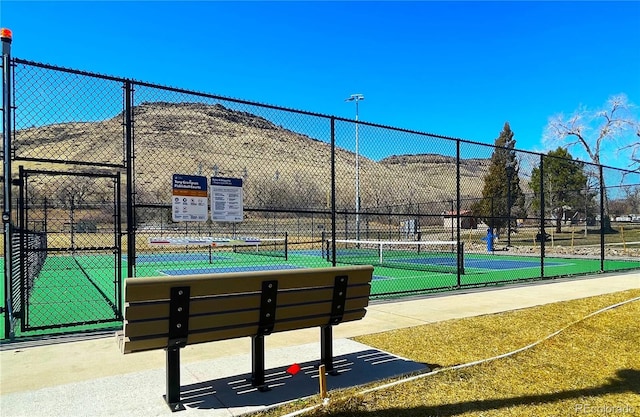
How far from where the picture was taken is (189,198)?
21.6 ft

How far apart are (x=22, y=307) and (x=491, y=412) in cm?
554

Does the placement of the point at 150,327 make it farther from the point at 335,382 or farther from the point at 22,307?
the point at 22,307

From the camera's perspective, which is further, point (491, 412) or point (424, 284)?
point (424, 284)

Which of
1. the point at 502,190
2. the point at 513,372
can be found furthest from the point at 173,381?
the point at 502,190

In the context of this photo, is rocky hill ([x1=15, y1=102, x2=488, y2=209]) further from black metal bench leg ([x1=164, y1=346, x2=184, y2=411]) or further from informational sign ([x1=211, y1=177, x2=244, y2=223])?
black metal bench leg ([x1=164, y1=346, x2=184, y2=411])

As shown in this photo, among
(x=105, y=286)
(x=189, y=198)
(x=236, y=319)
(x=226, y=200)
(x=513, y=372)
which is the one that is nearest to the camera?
(x=236, y=319)

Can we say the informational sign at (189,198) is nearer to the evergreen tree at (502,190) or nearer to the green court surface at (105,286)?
the green court surface at (105,286)

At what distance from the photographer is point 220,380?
449cm

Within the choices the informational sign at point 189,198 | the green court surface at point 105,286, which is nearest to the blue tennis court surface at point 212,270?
the green court surface at point 105,286

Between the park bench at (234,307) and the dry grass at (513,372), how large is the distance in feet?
2.24

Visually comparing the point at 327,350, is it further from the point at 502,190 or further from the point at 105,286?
the point at 502,190

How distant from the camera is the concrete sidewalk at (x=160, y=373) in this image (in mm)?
3904

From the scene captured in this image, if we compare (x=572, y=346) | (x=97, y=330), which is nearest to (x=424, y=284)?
(x=572, y=346)

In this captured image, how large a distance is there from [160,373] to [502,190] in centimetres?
4694
